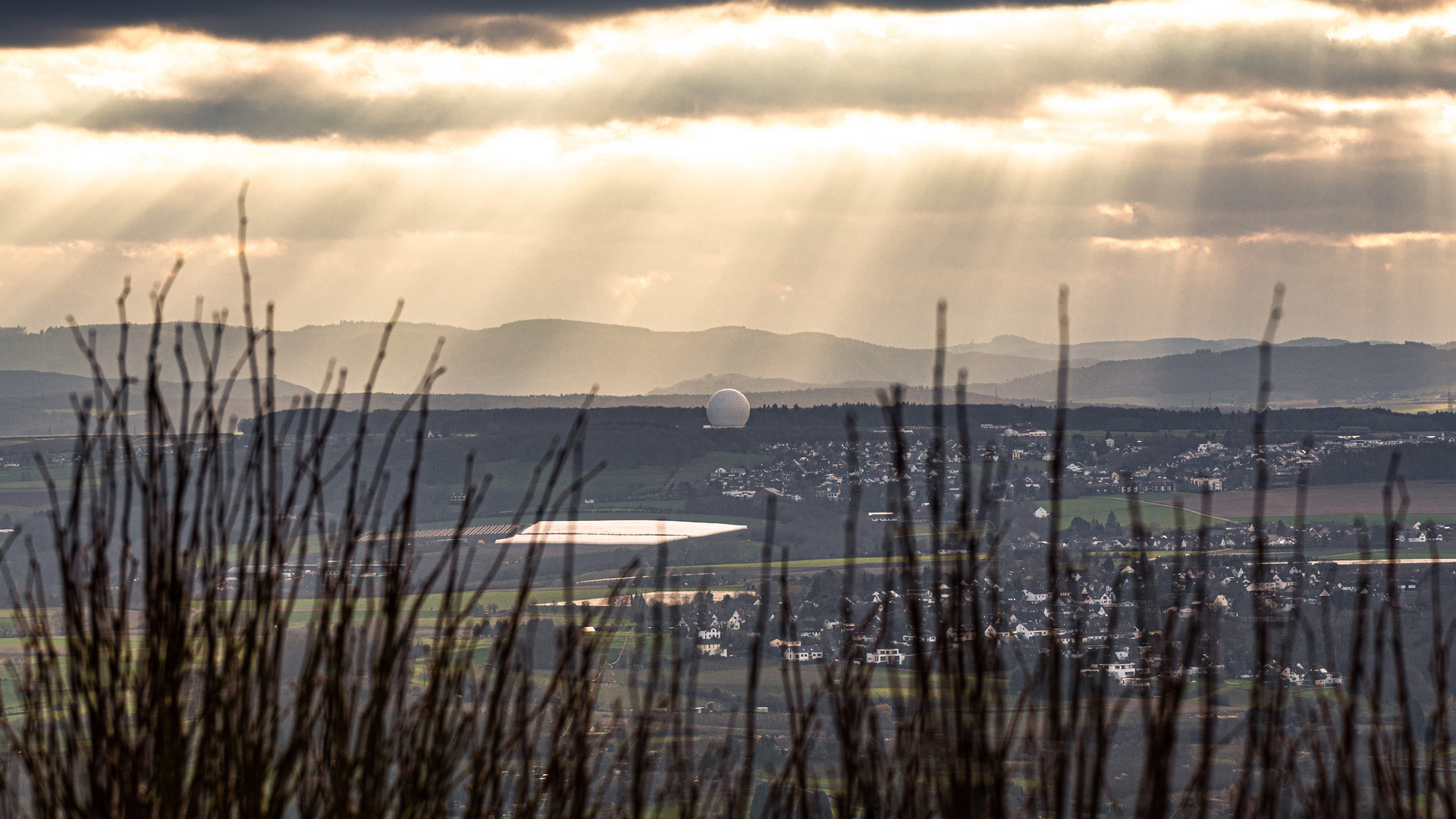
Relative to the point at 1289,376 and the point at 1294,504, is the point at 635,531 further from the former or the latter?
the point at 1289,376

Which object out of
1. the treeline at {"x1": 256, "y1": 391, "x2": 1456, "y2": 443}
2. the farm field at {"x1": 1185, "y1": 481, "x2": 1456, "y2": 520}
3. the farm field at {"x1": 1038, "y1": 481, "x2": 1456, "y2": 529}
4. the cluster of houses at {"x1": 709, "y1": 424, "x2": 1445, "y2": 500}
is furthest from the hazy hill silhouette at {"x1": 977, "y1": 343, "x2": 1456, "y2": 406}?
the farm field at {"x1": 1038, "y1": 481, "x2": 1456, "y2": 529}

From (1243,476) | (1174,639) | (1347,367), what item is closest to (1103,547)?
(1243,476)

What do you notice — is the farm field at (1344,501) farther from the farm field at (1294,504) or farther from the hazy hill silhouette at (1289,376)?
the hazy hill silhouette at (1289,376)

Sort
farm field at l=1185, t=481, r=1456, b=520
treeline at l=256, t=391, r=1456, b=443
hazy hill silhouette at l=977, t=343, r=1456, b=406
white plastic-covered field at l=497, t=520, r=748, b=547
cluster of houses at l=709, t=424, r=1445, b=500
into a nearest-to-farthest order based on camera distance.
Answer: farm field at l=1185, t=481, r=1456, b=520 → white plastic-covered field at l=497, t=520, r=748, b=547 → cluster of houses at l=709, t=424, r=1445, b=500 → treeline at l=256, t=391, r=1456, b=443 → hazy hill silhouette at l=977, t=343, r=1456, b=406

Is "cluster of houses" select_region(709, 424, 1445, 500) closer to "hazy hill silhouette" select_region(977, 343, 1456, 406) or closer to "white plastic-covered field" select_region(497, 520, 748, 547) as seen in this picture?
"white plastic-covered field" select_region(497, 520, 748, 547)

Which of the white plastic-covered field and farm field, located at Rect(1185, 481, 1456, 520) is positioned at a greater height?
farm field, located at Rect(1185, 481, 1456, 520)

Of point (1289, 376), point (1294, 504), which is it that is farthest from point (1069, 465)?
point (1289, 376)

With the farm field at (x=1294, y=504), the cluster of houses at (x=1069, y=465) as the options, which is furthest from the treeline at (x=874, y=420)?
the farm field at (x=1294, y=504)

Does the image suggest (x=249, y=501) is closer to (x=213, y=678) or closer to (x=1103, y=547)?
(x=213, y=678)

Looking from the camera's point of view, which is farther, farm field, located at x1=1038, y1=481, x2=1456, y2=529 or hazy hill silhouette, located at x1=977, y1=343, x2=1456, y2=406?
hazy hill silhouette, located at x1=977, y1=343, x2=1456, y2=406
